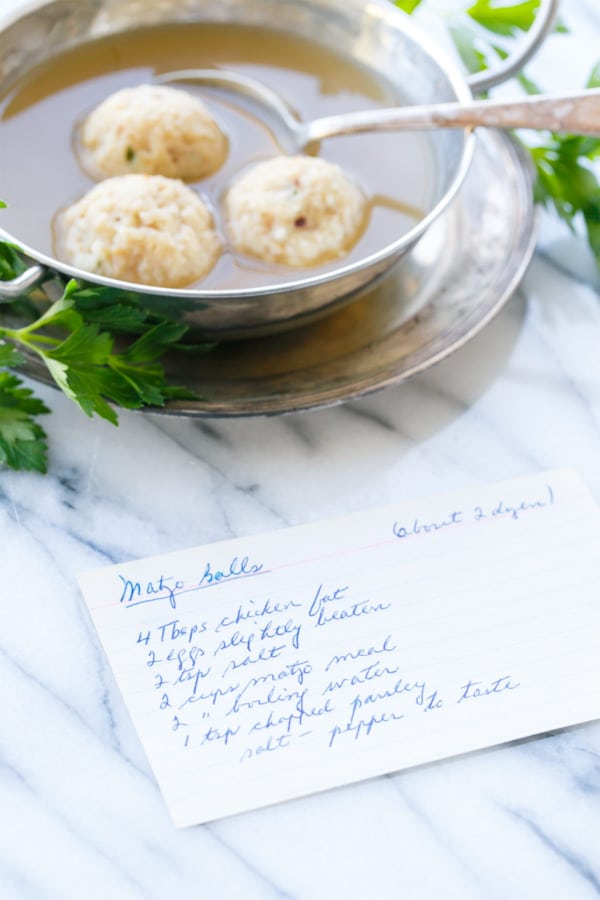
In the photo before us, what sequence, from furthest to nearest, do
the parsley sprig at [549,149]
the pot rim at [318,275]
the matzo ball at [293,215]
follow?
the parsley sprig at [549,149]
the matzo ball at [293,215]
the pot rim at [318,275]

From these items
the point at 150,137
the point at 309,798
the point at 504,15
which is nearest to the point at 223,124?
the point at 150,137

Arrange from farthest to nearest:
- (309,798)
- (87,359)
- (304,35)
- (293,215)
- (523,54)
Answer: (304,35) → (523,54) → (293,215) → (87,359) → (309,798)

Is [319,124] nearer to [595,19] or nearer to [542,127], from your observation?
[542,127]

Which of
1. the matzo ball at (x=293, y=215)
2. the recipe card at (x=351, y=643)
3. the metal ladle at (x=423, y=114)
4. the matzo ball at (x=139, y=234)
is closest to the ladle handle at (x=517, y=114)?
the metal ladle at (x=423, y=114)

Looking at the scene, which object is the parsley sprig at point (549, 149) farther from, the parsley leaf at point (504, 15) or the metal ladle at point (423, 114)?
the metal ladle at point (423, 114)

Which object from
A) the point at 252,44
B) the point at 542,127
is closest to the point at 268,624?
the point at 542,127

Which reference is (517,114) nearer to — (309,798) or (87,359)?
(87,359)
